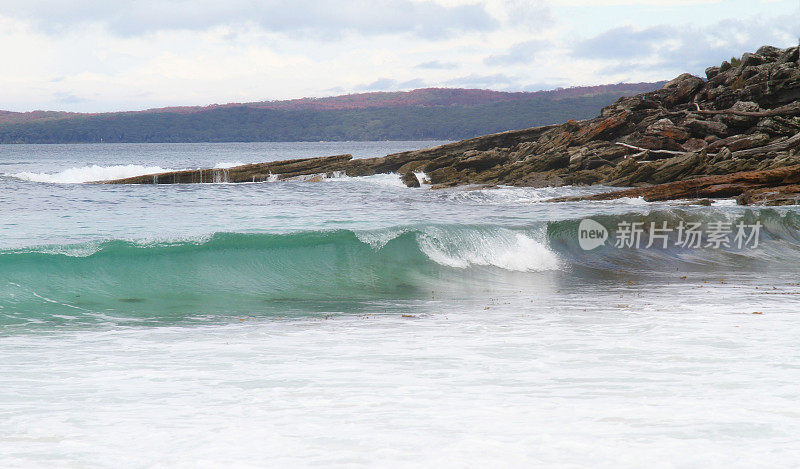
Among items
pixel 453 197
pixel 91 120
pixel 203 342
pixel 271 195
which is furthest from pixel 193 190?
pixel 91 120

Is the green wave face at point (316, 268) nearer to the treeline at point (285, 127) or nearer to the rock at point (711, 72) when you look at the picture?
the rock at point (711, 72)

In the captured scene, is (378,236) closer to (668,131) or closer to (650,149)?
(650,149)

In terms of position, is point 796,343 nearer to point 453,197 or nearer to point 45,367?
point 45,367

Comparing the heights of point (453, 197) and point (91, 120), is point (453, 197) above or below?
below

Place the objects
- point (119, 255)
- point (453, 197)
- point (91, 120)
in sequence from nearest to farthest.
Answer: point (119, 255), point (453, 197), point (91, 120)

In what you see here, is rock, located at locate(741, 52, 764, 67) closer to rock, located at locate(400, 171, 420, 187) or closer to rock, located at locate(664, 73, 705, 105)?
rock, located at locate(664, 73, 705, 105)

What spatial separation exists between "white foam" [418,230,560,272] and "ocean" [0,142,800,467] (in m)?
0.06

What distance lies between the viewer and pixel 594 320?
25.6 feet

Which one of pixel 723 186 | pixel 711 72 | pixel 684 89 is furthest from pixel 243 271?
pixel 711 72

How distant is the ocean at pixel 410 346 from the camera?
4121 mm

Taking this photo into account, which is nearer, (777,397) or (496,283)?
(777,397)

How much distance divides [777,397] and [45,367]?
6.10 meters

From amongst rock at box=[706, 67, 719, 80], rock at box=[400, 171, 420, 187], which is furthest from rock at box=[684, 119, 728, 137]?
rock at box=[400, 171, 420, 187]

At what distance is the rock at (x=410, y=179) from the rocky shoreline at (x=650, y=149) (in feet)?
0.25
